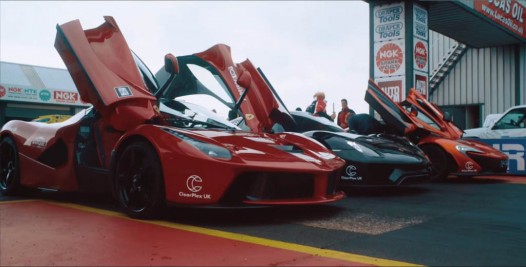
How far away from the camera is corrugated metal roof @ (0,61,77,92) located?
28.1 meters

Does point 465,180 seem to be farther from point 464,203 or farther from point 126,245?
point 126,245

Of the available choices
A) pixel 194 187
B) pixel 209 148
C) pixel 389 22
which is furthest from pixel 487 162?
pixel 389 22

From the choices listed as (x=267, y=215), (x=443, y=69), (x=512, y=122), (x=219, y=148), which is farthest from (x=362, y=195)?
(x=443, y=69)

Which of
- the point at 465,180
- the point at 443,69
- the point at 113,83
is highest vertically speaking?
the point at 443,69

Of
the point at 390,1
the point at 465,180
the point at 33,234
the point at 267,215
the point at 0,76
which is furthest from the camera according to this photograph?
the point at 0,76

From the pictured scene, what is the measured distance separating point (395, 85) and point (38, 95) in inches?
876

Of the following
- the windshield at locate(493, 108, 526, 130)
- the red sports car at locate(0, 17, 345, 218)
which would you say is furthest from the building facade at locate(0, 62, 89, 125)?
the red sports car at locate(0, 17, 345, 218)

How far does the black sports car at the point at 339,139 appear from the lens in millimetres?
5605

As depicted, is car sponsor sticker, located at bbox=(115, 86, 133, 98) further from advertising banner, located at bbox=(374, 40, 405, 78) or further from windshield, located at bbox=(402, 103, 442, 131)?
advertising banner, located at bbox=(374, 40, 405, 78)

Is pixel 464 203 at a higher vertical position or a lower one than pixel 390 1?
lower

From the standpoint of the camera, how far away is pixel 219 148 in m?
3.79

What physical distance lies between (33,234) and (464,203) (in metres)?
4.17

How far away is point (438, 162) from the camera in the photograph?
7.90 m

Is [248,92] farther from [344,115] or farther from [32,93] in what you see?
[32,93]
